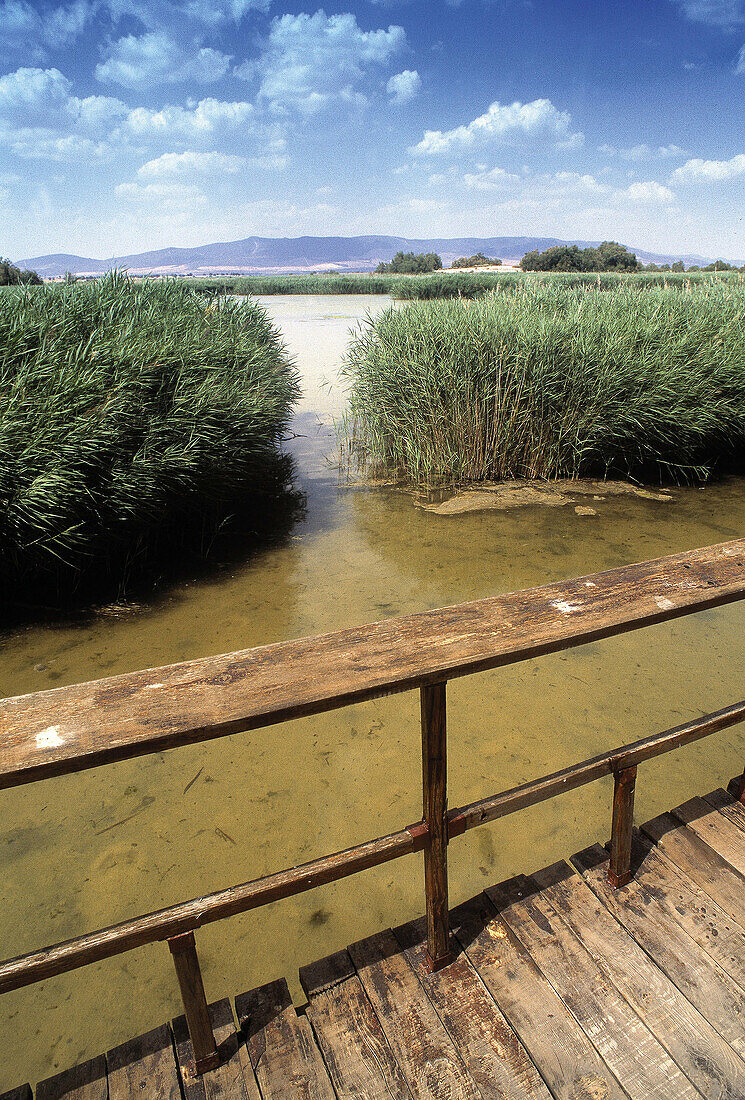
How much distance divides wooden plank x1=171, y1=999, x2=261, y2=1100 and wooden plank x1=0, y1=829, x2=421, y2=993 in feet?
0.85

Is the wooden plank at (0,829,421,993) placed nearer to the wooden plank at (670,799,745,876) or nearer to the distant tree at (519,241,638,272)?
the wooden plank at (670,799,745,876)

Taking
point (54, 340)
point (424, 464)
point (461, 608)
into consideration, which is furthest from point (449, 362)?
point (461, 608)

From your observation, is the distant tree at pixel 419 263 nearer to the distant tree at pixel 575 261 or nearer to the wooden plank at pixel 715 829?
the distant tree at pixel 575 261

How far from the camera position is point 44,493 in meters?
3.44

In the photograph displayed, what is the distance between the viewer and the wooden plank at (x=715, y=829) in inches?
60.3

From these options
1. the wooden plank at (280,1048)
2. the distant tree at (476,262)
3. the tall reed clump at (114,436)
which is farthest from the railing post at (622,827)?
the distant tree at (476,262)

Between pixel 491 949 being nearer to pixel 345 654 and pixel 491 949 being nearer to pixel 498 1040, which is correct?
pixel 498 1040

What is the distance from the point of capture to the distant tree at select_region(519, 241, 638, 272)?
3322cm

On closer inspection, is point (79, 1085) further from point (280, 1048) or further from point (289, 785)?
point (289, 785)

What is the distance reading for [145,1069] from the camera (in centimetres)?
110

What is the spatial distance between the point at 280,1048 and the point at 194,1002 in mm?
200

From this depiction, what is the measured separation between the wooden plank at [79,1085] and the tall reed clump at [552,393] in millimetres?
5399

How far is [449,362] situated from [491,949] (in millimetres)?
5214

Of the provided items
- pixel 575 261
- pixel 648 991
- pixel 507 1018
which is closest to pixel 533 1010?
pixel 507 1018
